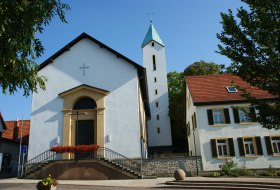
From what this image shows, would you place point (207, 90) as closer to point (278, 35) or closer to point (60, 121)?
point (60, 121)

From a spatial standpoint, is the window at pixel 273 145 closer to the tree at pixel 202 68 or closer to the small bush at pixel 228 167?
the small bush at pixel 228 167

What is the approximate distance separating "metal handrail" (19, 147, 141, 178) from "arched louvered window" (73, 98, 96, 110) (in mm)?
3987

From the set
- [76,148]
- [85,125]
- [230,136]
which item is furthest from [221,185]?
[85,125]

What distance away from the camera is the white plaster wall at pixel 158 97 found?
139 ft

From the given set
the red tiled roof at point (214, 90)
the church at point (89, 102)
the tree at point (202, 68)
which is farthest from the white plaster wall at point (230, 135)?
the tree at point (202, 68)

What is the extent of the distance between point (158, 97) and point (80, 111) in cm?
2352

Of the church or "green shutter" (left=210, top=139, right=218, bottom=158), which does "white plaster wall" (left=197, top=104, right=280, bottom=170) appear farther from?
the church

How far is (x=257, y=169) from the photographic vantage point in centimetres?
2166

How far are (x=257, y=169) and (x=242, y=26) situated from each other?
14.9 m

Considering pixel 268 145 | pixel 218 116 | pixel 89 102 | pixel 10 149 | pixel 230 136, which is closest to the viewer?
pixel 268 145

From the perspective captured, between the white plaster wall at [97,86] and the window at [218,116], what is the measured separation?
6.18 m

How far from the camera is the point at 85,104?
2383cm

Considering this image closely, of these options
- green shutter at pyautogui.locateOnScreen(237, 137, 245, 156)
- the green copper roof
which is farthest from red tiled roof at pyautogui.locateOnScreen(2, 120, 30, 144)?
the green copper roof

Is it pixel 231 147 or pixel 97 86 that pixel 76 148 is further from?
pixel 231 147
